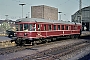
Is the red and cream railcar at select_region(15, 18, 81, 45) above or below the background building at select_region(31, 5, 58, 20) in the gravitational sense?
below

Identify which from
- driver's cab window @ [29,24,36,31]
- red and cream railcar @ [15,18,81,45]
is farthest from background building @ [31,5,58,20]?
driver's cab window @ [29,24,36,31]

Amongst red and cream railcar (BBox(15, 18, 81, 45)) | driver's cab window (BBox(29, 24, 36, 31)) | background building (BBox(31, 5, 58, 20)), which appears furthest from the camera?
background building (BBox(31, 5, 58, 20))

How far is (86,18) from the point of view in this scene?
78500 mm

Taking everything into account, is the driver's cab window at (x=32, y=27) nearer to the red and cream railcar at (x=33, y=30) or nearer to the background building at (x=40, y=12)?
the red and cream railcar at (x=33, y=30)

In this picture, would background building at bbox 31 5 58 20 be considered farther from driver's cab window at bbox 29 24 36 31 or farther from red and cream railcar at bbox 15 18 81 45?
driver's cab window at bbox 29 24 36 31

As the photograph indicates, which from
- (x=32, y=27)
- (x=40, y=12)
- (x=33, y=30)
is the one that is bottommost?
(x=33, y=30)

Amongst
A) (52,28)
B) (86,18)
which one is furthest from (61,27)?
(86,18)

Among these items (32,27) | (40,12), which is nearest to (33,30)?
(32,27)

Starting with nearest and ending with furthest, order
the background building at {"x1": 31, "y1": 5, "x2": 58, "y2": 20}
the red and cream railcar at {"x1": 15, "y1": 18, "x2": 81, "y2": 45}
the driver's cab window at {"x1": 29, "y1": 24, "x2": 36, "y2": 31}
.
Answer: the red and cream railcar at {"x1": 15, "y1": 18, "x2": 81, "y2": 45} < the driver's cab window at {"x1": 29, "y1": 24, "x2": 36, "y2": 31} < the background building at {"x1": 31, "y1": 5, "x2": 58, "y2": 20}

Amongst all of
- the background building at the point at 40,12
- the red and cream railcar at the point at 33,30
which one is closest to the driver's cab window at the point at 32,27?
the red and cream railcar at the point at 33,30

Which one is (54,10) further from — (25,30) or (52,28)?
(25,30)

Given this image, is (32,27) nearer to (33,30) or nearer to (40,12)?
(33,30)

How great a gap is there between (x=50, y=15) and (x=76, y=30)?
37.4 meters

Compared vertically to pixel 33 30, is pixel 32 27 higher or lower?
higher
